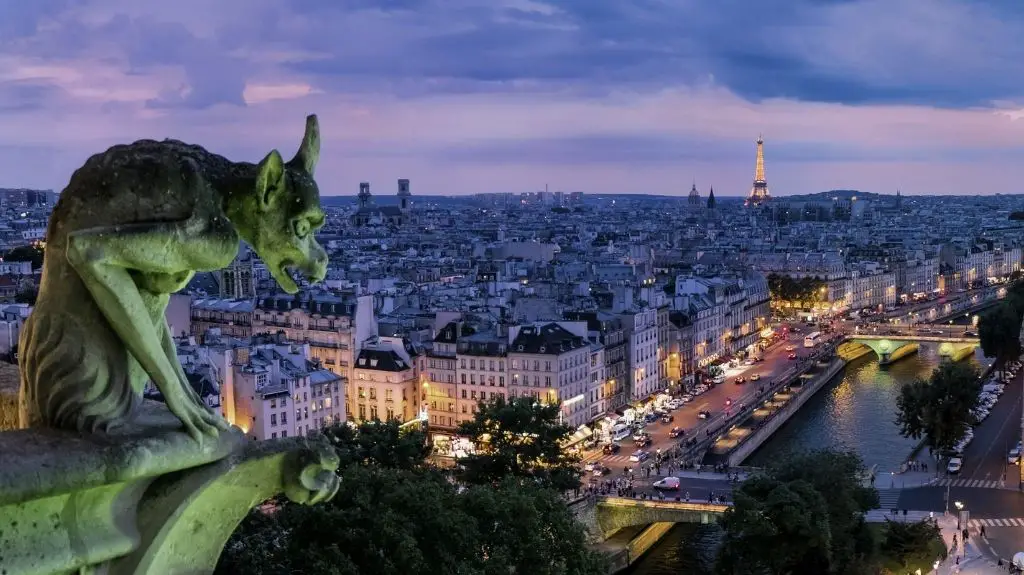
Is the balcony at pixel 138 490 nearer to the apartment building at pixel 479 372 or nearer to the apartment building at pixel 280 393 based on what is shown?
the apartment building at pixel 280 393

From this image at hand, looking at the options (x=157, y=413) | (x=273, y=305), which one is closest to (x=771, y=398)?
(x=273, y=305)

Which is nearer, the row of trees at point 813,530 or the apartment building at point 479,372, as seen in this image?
the row of trees at point 813,530

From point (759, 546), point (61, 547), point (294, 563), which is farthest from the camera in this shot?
point (759, 546)

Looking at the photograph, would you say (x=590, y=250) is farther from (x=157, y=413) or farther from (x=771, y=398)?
(x=157, y=413)

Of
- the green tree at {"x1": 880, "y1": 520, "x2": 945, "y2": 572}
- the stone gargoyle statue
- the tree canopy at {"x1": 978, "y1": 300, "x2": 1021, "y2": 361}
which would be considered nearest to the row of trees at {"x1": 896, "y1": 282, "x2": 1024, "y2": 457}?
the green tree at {"x1": 880, "y1": 520, "x2": 945, "y2": 572}

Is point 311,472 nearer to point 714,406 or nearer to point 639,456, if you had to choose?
point 639,456

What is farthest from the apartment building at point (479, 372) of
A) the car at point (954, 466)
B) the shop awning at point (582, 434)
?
the car at point (954, 466)

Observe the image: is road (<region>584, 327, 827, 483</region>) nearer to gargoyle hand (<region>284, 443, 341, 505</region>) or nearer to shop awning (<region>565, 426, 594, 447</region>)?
shop awning (<region>565, 426, 594, 447</region>)

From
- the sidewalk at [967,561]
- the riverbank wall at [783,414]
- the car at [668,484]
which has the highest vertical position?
the car at [668,484]
